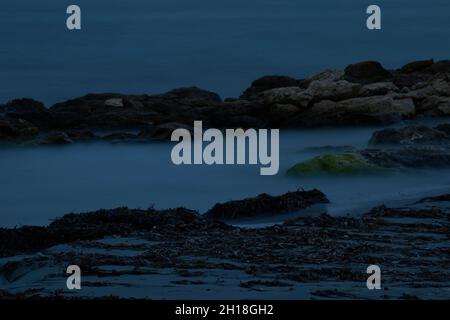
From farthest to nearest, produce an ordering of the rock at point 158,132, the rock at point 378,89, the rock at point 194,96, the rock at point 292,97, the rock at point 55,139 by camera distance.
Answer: the rock at point 194,96 → the rock at point 378,89 → the rock at point 292,97 → the rock at point 158,132 → the rock at point 55,139

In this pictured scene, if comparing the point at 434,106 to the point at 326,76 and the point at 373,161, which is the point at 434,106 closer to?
the point at 326,76

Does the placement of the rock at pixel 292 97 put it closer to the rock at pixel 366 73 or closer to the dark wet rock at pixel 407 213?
the rock at pixel 366 73

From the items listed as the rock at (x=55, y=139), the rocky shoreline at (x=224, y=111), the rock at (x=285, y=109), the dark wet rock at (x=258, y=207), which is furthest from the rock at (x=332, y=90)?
the dark wet rock at (x=258, y=207)

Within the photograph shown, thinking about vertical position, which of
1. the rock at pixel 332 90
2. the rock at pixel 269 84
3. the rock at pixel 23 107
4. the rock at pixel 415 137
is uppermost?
the rock at pixel 269 84

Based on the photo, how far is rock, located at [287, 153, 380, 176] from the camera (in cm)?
1998

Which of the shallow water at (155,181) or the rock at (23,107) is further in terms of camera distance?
the rock at (23,107)

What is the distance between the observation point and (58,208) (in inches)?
786

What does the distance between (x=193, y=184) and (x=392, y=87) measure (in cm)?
884

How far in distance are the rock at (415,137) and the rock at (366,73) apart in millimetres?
7824

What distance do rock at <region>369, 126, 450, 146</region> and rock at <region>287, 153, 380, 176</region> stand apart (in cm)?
192

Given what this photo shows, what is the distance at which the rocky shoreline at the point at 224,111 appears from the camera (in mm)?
25656
